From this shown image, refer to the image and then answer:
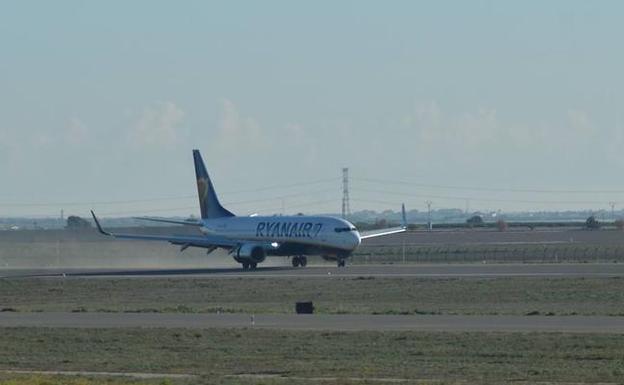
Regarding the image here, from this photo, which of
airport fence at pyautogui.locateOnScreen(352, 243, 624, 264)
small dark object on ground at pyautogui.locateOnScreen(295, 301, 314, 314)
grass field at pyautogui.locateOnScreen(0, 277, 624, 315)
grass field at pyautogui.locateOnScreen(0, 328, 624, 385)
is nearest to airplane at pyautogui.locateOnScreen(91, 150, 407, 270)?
airport fence at pyautogui.locateOnScreen(352, 243, 624, 264)

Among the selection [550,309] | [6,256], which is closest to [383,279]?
[550,309]

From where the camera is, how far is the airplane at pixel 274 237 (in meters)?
78.7

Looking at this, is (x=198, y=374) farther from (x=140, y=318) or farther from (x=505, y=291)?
(x=505, y=291)

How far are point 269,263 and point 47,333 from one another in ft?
173

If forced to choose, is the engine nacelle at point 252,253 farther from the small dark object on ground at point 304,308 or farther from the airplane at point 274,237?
the small dark object on ground at point 304,308

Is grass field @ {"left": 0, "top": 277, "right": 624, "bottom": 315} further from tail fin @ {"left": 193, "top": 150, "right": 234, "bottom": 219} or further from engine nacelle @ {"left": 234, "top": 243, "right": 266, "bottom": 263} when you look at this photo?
tail fin @ {"left": 193, "top": 150, "right": 234, "bottom": 219}

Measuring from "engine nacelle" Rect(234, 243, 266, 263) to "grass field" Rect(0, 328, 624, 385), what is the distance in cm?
4334

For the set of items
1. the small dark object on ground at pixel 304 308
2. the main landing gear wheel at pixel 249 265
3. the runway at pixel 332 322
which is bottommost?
the runway at pixel 332 322

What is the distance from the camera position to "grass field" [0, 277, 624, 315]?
146ft

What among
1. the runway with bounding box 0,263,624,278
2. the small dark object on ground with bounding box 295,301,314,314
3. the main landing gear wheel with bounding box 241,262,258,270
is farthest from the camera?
the main landing gear wheel with bounding box 241,262,258,270

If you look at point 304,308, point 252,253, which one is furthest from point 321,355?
point 252,253

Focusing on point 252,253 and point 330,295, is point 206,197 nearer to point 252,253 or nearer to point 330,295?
point 252,253

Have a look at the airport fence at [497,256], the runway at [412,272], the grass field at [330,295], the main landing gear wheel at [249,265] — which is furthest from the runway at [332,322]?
the airport fence at [497,256]

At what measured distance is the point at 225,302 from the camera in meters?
50.1
